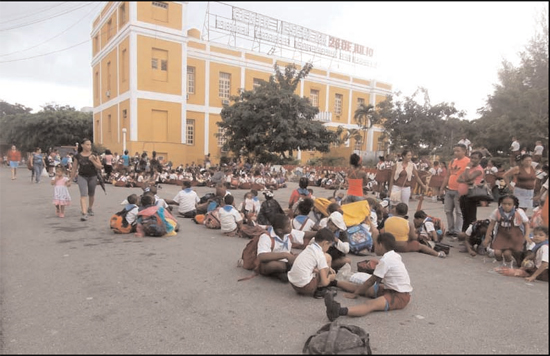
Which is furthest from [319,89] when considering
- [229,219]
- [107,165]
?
[229,219]

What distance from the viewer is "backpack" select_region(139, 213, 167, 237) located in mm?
6417

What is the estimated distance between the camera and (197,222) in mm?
7945

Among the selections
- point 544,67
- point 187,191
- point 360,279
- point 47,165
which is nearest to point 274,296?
point 360,279

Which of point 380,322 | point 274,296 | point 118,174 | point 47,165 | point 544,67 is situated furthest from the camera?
point 47,165

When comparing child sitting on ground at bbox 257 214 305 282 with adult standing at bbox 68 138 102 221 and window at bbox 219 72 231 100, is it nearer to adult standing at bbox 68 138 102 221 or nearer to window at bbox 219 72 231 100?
adult standing at bbox 68 138 102 221

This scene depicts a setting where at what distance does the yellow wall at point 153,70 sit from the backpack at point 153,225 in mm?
17365

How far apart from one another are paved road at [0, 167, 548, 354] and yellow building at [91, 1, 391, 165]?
1753 centimetres

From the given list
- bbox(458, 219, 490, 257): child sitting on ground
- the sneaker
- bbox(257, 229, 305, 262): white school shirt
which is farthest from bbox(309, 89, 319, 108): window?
the sneaker

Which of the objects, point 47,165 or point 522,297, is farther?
point 47,165

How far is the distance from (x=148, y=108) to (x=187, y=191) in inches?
686

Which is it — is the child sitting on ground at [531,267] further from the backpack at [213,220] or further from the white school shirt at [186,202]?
the white school shirt at [186,202]

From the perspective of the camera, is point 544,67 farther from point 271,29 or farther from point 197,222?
point 271,29

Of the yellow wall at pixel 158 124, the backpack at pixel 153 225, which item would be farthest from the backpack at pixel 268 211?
the yellow wall at pixel 158 124

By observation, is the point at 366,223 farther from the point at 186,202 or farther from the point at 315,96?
the point at 315,96
